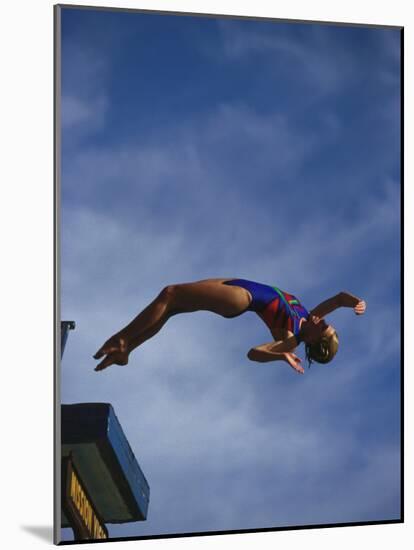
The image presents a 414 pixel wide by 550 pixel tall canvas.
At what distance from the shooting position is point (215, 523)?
867 centimetres

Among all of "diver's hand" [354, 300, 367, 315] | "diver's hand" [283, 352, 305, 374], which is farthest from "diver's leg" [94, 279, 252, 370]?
"diver's hand" [354, 300, 367, 315]

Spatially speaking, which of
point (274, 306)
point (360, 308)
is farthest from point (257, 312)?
point (360, 308)

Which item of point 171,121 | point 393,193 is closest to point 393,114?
point 393,193

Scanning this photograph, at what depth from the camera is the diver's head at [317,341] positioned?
8906 millimetres

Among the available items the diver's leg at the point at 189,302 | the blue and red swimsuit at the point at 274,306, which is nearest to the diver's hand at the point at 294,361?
the blue and red swimsuit at the point at 274,306

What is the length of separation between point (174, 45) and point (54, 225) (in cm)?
138

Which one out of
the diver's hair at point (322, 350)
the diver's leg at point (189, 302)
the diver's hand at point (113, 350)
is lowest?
the diver's hand at point (113, 350)

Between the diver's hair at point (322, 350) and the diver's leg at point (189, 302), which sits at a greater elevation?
the diver's leg at point (189, 302)

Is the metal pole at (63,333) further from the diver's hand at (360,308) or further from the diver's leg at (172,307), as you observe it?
the diver's hand at (360,308)

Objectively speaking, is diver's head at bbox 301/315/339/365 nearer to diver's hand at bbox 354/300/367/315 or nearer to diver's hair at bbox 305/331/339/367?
diver's hair at bbox 305/331/339/367

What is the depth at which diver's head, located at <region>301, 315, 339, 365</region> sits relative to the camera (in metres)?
8.91

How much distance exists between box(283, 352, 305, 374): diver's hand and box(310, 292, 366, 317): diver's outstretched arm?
0.98 ft

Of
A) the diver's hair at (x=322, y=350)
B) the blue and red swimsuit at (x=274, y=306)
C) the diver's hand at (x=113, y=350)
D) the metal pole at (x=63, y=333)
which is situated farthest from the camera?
the diver's hair at (x=322, y=350)

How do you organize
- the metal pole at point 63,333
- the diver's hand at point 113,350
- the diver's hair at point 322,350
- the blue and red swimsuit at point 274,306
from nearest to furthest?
1. the metal pole at point 63,333
2. the diver's hand at point 113,350
3. the blue and red swimsuit at point 274,306
4. the diver's hair at point 322,350
